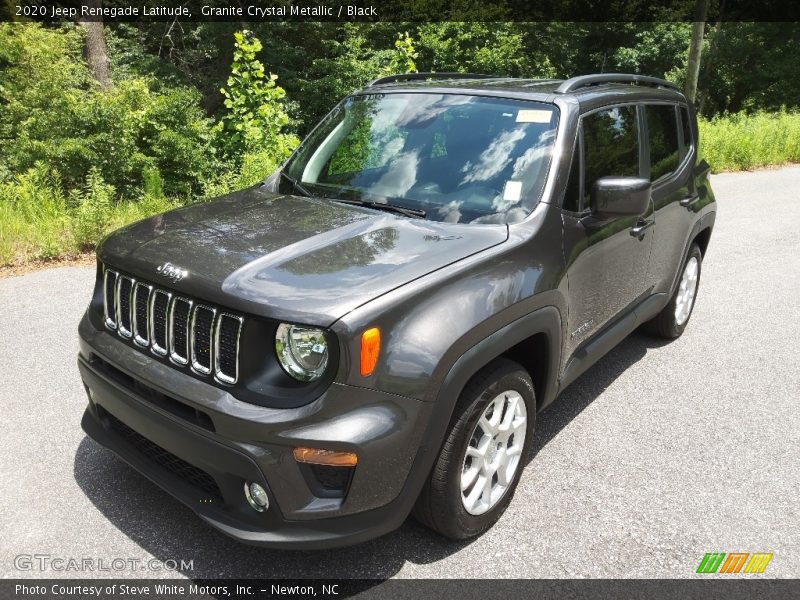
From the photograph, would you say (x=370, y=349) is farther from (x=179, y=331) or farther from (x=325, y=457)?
(x=179, y=331)

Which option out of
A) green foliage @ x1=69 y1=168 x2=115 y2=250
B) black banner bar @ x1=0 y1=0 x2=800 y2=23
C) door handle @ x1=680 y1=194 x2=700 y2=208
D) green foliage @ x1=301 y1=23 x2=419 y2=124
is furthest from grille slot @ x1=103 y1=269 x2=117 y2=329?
green foliage @ x1=301 y1=23 x2=419 y2=124

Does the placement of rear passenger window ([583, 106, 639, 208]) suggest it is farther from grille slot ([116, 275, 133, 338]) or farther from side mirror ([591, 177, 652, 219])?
grille slot ([116, 275, 133, 338])

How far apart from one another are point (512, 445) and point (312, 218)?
1.37m

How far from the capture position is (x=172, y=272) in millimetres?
2549

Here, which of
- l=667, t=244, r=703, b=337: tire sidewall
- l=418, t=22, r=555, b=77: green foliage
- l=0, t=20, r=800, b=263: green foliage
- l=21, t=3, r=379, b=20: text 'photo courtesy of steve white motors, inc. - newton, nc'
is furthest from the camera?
l=418, t=22, r=555, b=77: green foliage

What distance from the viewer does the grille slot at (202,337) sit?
244cm

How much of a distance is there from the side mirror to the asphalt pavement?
1.34 meters

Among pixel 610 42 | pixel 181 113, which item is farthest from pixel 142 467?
pixel 610 42

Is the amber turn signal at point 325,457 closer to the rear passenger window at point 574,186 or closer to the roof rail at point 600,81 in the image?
the rear passenger window at point 574,186

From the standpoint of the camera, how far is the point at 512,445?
3.02 metres

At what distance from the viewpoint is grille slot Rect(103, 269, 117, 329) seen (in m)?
2.88

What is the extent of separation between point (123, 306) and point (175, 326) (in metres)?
0.42

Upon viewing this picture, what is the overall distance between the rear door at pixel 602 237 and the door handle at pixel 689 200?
2.33 feet

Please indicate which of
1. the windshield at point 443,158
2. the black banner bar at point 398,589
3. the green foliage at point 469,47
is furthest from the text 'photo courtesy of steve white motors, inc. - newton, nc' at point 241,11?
the black banner bar at point 398,589
